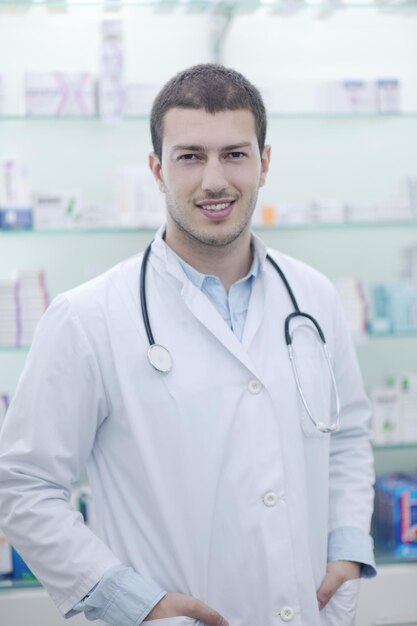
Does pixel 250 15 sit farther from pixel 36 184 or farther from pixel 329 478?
pixel 329 478

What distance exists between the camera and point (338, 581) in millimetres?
1775

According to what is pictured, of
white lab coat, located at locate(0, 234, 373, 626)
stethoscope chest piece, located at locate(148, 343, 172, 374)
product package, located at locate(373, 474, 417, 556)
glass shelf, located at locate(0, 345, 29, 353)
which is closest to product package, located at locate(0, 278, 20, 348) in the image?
glass shelf, located at locate(0, 345, 29, 353)

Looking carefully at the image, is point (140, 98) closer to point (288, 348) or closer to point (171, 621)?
point (288, 348)

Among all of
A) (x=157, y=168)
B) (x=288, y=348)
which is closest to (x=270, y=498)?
(x=288, y=348)

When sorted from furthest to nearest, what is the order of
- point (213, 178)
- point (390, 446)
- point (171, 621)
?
point (390, 446) < point (213, 178) < point (171, 621)

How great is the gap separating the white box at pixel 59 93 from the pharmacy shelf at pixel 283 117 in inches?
1.0

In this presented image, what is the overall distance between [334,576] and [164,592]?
41 cm

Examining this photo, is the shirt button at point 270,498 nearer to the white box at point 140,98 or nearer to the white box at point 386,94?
the white box at point 140,98

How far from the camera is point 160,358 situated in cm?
167

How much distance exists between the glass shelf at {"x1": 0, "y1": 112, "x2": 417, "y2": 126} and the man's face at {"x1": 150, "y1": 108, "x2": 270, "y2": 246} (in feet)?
4.58

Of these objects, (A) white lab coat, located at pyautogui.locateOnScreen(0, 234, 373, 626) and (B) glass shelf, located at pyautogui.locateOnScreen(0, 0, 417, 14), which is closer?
(A) white lab coat, located at pyautogui.locateOnScreen(0, 234, 373, 626)

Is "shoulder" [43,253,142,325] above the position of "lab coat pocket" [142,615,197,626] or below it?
above

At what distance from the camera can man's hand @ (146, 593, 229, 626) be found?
1.57m

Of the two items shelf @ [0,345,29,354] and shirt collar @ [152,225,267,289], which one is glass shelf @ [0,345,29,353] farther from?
shirt collar @ [152,225,267,289]
